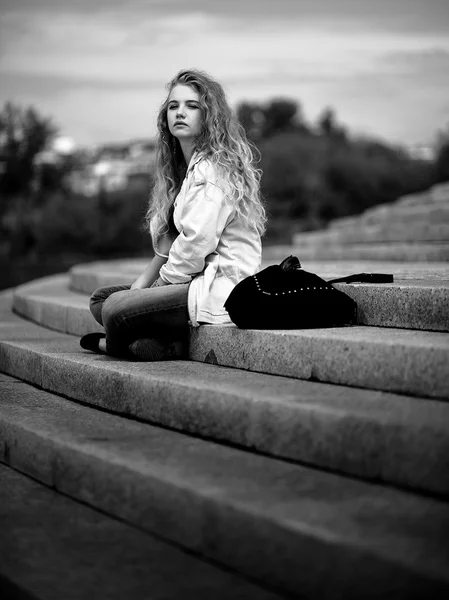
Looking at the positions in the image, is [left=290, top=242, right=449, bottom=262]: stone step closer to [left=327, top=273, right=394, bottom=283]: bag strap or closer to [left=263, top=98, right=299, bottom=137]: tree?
[left=327, top=273, right=394, bottom=283]: bag strap

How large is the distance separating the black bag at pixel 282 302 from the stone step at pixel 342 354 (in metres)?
0.07

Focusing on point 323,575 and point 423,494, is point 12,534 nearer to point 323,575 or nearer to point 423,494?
point 323,575

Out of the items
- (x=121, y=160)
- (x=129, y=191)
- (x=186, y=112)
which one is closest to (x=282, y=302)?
(x=186, y=112)

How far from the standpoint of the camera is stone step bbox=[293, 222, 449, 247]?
905 cm

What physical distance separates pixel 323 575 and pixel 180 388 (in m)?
1.28

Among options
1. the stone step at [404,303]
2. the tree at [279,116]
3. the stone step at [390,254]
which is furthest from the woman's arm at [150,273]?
the tree at [279,116]

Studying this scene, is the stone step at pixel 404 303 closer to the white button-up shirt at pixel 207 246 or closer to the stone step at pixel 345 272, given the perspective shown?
the stone step at pixel 345 272

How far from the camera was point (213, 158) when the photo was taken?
4.09m

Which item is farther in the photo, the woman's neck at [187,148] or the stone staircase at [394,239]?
the stone staircase at [394,239]

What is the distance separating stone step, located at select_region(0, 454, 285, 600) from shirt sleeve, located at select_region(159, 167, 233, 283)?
4.34 feet

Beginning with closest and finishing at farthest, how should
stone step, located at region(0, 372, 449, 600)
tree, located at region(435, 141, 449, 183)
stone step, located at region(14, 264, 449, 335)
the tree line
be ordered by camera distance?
stone step, located at region(0, 372, 449, 600)
stone step, located at region(14, 264, 449, 335)
the tree line
tree, located at region(435, 141, 449, 183)

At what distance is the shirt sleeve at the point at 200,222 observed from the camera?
12.9 ft

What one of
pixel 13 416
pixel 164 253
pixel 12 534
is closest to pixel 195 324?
pixel 164 253

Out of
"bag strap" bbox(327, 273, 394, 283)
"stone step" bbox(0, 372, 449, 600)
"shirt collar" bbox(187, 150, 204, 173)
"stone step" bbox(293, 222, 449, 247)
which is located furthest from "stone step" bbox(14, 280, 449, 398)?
"stone step" bbox(293, 222, 449, 247)
